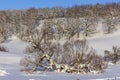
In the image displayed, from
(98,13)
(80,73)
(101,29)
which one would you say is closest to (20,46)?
(101,29)

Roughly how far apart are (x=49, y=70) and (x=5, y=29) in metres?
73.4

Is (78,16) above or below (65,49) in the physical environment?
above

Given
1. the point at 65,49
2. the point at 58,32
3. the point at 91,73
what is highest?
the point at 58,32

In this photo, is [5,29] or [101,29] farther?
[5,29]

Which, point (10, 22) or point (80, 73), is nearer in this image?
point (80, 73)

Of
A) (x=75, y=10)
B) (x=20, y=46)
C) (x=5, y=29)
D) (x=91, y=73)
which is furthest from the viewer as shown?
(x=75, y=10)

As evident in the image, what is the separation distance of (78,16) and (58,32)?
1278 cm

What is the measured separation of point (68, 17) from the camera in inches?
4355

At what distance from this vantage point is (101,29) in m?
100

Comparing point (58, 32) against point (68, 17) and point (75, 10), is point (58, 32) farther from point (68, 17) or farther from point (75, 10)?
point (75, 10)

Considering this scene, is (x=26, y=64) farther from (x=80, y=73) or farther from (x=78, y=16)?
(x=78, y=16)

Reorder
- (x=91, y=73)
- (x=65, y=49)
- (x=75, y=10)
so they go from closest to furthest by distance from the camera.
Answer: (x=91, y=73)
(x=65, y=49)
(x=75, y=10)

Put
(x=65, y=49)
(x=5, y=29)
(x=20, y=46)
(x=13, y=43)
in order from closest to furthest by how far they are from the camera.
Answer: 1. (x=65, y=49)
2. (x=20, y=46)
3. (x=13, y=43)
4. (x=5, y=29)

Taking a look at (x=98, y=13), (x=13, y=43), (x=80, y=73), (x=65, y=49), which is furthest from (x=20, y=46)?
(x=80, y=73)
